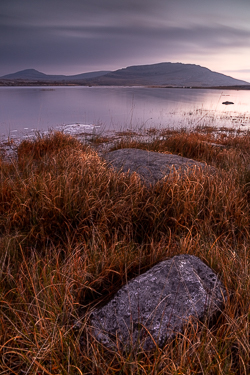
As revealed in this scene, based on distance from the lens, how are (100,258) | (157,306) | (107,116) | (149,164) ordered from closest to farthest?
1. (157,306)
2. (100,258)
3. (149,164)
4. (107,116)

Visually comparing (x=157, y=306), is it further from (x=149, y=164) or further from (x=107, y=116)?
(x=107, y=116)

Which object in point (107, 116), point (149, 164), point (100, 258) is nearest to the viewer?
point (100, 258)

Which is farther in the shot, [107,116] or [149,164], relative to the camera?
[107,116]

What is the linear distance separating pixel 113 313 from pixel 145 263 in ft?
2.07

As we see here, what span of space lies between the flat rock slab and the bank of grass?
0.33 meters

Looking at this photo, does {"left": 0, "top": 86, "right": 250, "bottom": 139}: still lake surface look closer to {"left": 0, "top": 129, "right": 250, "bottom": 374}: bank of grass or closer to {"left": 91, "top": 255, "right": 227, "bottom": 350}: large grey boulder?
{"left": 0, "top": 129, "right": 250, "bottom": 374}: bank of grass

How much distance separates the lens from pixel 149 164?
4.11 metres

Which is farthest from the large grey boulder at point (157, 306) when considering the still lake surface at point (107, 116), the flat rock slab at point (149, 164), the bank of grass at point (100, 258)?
the still lake surface at point (107, 116)

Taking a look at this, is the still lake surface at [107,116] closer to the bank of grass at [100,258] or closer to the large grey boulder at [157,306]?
the bank of grass at [100,258]

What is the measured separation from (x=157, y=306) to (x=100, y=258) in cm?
70

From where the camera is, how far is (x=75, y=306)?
62.8 inches

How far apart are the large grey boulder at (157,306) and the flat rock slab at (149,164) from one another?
184 cm

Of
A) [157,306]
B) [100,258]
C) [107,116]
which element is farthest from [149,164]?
[107,116]

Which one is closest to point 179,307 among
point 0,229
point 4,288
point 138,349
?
point 138,349
